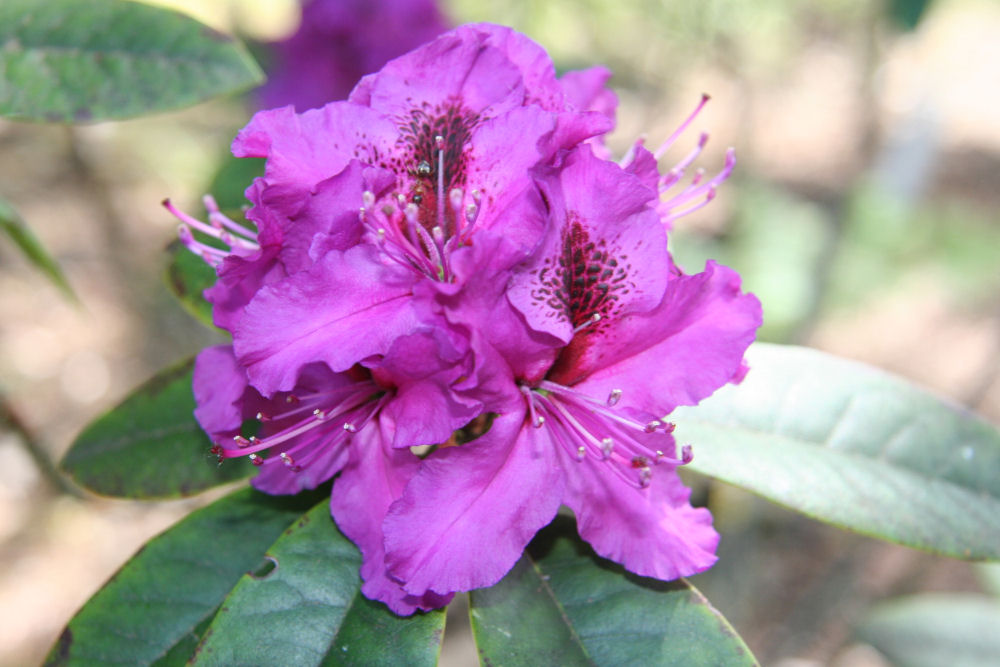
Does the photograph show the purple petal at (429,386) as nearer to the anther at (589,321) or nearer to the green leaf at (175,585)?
the anther at (589,321)

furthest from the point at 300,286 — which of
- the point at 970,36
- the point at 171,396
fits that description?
the point at 970,36

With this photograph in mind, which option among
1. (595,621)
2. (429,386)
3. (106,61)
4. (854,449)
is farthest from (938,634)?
(106,61)

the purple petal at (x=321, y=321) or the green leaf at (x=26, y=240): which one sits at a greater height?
the purple petal at (x=321, y=321)

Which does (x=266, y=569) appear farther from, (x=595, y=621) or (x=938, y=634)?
(x=938, y=634)

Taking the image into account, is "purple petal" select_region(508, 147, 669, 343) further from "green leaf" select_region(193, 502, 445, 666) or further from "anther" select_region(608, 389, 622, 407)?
"green leaf" select_region(193, 502, 445, 666)

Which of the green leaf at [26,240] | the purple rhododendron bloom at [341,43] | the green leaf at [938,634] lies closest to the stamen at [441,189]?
the green leaf at [26,240]

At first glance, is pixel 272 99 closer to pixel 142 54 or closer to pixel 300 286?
pixel 142 54

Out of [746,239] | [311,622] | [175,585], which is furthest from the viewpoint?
[746,239]

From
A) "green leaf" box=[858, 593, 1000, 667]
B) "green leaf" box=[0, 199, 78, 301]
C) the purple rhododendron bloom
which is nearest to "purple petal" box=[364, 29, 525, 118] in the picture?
"green leaf" box=[0, 199, 78, 301]
